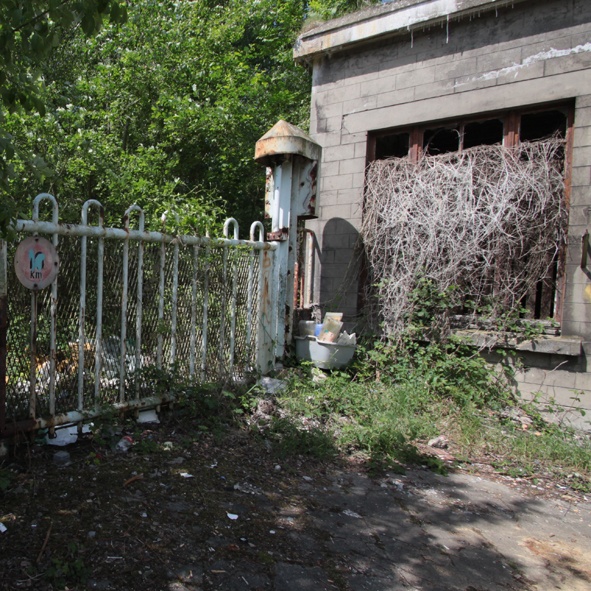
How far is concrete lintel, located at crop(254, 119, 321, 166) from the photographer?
5125 millimetres

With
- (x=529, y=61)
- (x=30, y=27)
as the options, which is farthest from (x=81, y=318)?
(x=529, y=61)

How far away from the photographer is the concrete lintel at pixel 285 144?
16.8 feet

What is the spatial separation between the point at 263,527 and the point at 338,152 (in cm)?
459

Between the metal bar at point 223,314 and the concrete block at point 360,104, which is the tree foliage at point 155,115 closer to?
the concrete block at point 360,104

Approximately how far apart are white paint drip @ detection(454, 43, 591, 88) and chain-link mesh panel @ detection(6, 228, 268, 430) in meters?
3.03

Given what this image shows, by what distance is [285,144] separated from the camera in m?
5.12

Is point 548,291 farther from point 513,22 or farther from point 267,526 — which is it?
point 267,526

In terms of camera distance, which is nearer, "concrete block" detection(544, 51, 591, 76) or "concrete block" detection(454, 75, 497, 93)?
"concrete block" detection(544, 51, 591, 76)

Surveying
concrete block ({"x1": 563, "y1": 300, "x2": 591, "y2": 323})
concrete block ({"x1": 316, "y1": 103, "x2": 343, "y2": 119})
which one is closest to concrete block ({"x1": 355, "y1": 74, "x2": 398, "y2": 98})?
concrete block ({"x1": 316, "y1": 103, "x2": 343, "y2": 119})

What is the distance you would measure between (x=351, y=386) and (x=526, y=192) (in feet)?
8.43

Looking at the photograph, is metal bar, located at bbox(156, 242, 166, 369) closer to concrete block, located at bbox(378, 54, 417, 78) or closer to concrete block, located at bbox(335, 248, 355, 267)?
concrete block, located at bbox(335, 248, 355, 267)

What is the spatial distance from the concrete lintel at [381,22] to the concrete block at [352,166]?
1.39m

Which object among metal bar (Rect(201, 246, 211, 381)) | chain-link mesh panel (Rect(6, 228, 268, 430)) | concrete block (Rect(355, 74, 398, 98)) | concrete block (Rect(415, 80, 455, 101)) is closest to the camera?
chain-link mesh panel (Rect(6, 228, 268, 430))

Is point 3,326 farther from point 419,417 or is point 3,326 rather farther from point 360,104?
point 360,104
